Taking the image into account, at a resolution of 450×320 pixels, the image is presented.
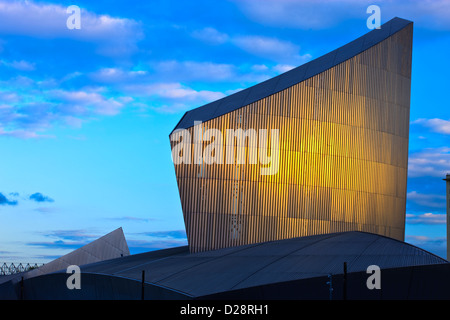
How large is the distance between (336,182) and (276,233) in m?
6.64

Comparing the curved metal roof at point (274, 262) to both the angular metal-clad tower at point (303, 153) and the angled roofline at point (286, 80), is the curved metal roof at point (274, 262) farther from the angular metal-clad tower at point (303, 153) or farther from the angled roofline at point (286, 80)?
the angled roofline at point (286, 80)

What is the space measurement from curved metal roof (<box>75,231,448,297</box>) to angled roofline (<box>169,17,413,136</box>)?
10.5m

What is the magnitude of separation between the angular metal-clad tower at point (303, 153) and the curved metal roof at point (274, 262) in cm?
281

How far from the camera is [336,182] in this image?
152 ft

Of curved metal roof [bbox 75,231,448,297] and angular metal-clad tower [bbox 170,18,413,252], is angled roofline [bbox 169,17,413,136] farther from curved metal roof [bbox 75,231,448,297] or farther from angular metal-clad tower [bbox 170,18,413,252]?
curved metal roof [bbox 75,231,448,297]

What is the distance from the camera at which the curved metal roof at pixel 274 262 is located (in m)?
32.4

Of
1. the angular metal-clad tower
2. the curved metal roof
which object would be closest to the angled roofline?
the angular metal-clad tower

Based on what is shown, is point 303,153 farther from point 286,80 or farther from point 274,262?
point 274,262

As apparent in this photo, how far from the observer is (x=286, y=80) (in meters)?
47.3

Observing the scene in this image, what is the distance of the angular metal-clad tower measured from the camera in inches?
1711

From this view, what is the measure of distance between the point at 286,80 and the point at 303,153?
6.26 meters

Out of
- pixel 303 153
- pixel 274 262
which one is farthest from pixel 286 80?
pixel 274 262
